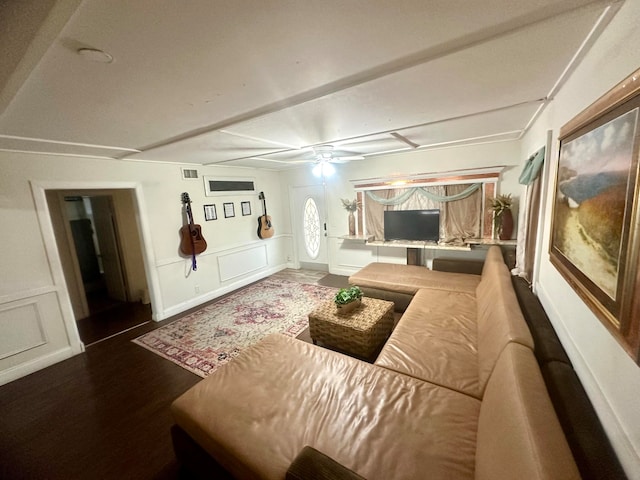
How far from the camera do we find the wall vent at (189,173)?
3920mm

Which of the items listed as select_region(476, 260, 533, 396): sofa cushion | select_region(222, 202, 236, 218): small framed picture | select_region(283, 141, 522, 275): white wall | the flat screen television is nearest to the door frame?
select_region(222, 202, 236, 218): small framed picture

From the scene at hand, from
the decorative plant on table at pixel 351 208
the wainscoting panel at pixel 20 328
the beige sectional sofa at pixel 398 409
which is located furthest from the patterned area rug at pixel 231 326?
the decorative plant on table at pixel 351 208

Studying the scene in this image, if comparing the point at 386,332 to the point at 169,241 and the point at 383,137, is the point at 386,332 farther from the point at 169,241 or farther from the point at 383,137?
the point at 169,241

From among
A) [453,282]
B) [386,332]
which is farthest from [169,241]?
[453,282]

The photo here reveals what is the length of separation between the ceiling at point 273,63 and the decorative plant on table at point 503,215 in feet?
4.99

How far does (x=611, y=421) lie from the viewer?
91 centimetres

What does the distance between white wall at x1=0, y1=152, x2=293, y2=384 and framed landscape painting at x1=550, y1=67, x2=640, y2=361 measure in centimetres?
437

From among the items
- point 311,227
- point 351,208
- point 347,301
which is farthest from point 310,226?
point 347,301

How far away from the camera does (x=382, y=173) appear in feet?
14.5

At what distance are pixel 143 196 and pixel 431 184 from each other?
4.34m

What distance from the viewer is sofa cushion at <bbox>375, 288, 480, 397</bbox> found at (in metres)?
1.68

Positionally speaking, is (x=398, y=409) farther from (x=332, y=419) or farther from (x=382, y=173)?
(x=382, y=173)

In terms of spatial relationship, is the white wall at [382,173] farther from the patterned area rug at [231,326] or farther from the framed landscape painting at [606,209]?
the framed landscape painting at [606,209]

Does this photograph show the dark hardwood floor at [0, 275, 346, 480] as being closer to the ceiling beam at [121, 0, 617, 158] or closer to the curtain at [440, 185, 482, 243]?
the ceiling beam at [121, 0, 617, 158]
